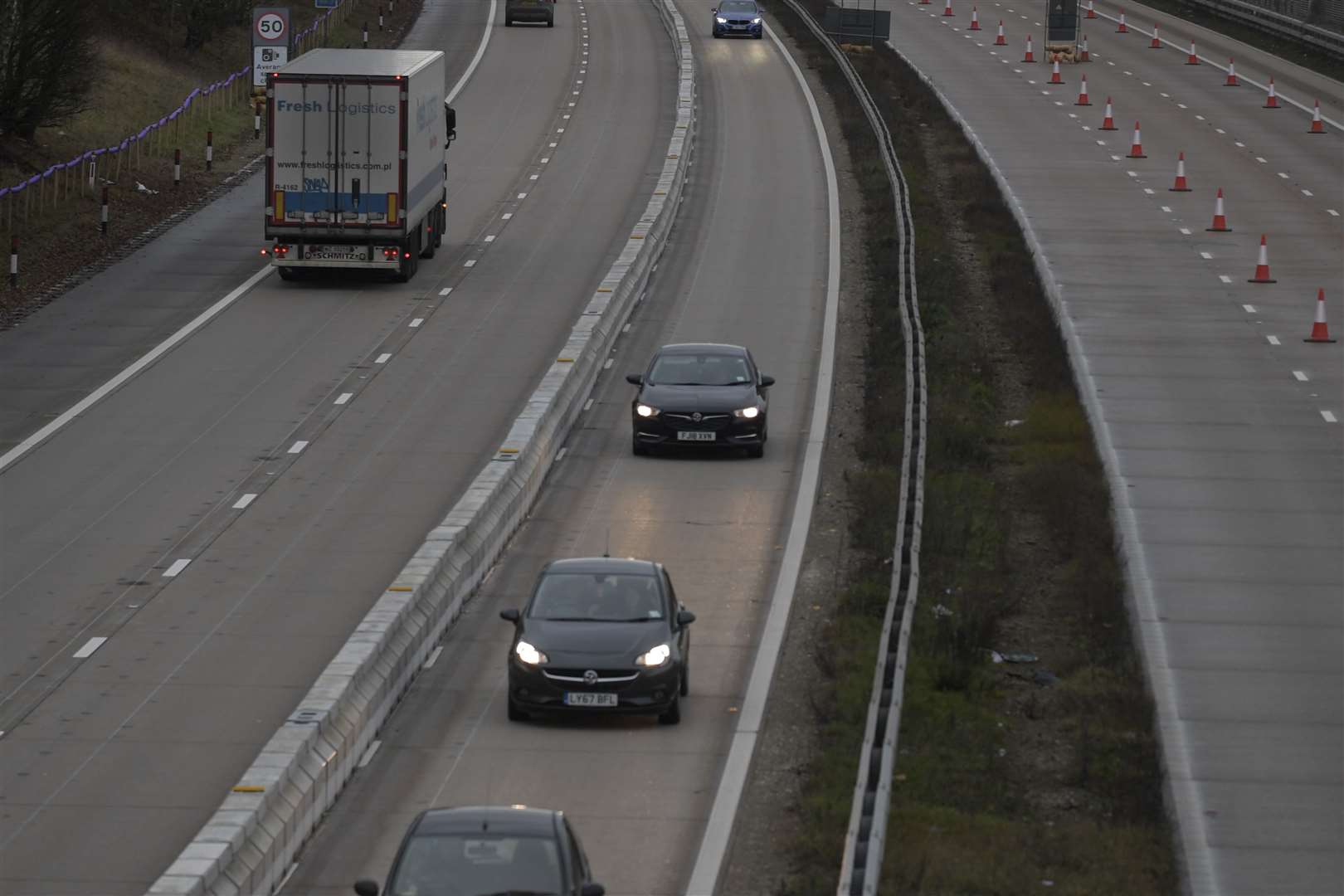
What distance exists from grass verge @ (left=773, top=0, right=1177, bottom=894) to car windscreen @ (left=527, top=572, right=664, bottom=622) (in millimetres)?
1704

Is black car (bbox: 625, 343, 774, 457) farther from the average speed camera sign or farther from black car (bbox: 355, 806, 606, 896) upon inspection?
the average speed camera sign

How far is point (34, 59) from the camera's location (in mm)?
44500

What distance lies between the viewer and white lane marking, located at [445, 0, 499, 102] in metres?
63.5

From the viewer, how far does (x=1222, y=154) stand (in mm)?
55375

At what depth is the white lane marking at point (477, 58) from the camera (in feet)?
208

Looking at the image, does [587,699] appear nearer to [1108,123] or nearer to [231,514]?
[231,514]

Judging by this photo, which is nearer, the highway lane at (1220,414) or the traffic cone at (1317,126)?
the highway lane at (1220,414)

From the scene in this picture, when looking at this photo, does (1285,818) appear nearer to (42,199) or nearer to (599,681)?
(599,681)

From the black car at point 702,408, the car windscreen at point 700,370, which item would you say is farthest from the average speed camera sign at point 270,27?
the black car at point 702,408

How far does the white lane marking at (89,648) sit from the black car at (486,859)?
7.90m

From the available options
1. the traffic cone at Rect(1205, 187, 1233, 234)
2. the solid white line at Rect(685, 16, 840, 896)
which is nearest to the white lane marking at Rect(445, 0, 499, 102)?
the traffic cone at Rect(1205, 187, 1233, 234)

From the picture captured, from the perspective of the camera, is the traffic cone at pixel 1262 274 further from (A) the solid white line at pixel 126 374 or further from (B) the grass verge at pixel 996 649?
(A) the solid white line at pixel 126 374

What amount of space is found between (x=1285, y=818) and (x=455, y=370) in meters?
17.8


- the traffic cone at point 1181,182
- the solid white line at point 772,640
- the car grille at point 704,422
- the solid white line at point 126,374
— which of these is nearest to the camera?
the solid white line at point 772,640
